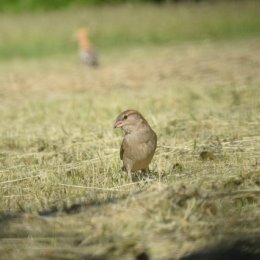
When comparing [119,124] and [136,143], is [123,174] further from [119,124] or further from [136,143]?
[119,124]

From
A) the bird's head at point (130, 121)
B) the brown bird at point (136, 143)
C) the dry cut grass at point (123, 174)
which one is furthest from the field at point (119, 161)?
the bird's head at point (130, 121)

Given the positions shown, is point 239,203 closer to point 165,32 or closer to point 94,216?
point 94,216

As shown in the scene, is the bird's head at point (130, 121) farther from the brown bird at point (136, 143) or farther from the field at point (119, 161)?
the field at point (119, 161)

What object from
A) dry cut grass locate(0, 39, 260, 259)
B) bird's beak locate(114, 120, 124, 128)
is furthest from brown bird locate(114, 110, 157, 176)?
dry cut grass locate(0, 39, 260, 259)

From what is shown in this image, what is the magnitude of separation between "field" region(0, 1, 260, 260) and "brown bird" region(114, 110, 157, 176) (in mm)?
139

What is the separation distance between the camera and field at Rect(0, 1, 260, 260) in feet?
13.4

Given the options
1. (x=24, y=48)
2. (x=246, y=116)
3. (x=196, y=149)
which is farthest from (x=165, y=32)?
(x=196, y=149)

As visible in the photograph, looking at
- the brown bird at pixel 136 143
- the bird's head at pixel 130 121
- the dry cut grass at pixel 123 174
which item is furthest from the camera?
the bird's head at pixel 130 121

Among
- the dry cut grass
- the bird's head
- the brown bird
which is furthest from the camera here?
the bird's head

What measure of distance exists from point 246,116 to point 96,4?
30.4m

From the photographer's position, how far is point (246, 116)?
8422mm

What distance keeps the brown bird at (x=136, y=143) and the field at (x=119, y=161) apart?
14cm

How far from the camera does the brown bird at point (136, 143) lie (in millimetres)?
5770

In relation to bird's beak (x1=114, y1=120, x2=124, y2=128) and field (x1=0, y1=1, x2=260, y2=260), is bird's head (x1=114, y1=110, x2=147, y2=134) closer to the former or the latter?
bird's beak (x1=114, y1=120, x2=124, y2=128)
